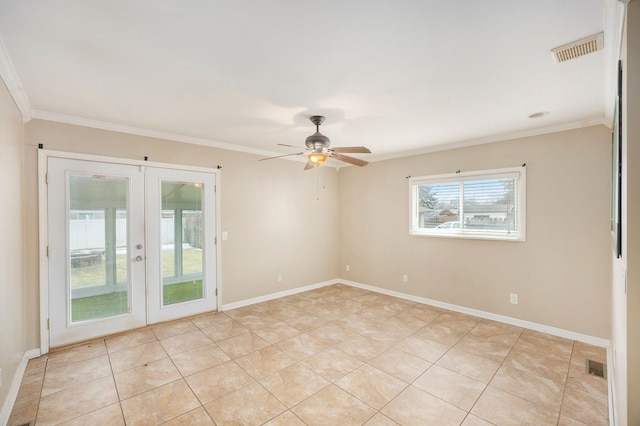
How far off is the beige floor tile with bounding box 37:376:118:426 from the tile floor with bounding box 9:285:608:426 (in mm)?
10

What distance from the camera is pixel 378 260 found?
5.50 m

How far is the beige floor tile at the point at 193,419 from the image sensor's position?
2074 mm

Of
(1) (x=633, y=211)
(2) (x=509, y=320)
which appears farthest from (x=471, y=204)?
(1) (x=633, y=211)

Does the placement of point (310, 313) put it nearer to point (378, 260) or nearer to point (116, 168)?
point (378, 260)

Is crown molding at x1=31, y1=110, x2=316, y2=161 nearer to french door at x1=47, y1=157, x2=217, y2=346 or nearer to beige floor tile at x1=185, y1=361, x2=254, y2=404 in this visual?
french door at x1=47, y1=157, x2=217, y2=346

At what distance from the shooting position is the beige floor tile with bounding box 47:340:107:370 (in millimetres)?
2934

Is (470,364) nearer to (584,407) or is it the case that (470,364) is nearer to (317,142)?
(584,407)

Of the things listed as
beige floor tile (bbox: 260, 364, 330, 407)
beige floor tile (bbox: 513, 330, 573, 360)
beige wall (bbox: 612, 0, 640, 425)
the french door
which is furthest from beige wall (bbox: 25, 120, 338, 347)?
beige wall (bbox: 612, 0, 640, 425)

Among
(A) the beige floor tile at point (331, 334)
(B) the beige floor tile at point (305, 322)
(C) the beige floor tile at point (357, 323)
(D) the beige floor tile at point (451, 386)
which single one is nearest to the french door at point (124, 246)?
(B) the beige floor tile at point (305, 322)

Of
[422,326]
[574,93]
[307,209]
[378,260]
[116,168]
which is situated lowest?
[422,326]

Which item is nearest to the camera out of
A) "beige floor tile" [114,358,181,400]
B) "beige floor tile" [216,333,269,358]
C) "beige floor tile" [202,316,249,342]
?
"beige floor tile" [114,358,181,400]

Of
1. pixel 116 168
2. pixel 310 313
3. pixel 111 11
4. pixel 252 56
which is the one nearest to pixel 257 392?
pixel 310 313

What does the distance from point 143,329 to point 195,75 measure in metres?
3.27

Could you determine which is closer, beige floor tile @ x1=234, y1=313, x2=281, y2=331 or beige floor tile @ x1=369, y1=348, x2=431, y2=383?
beige floor tile @ x1=369, y1=348, x2=431, y2=383
